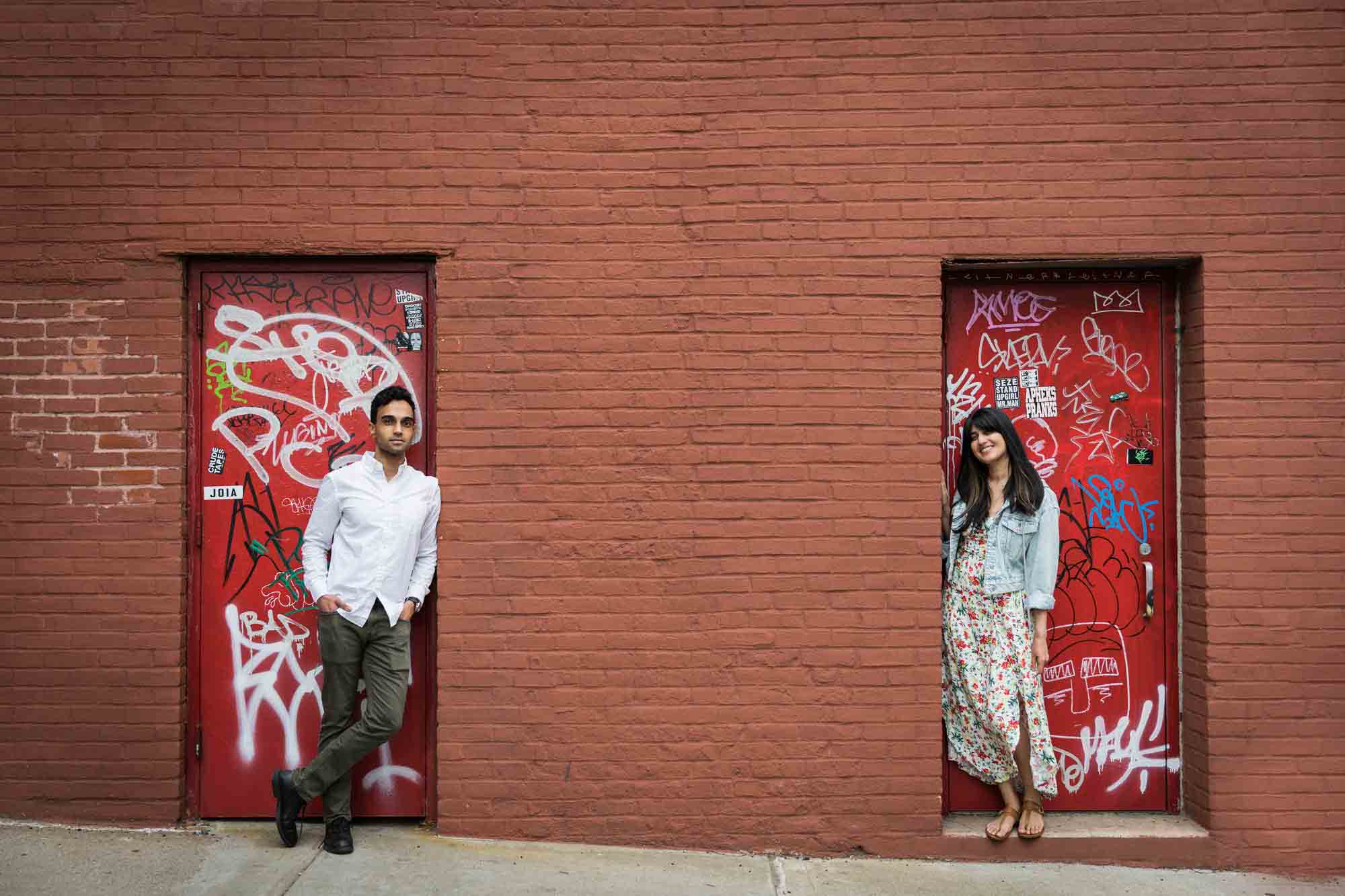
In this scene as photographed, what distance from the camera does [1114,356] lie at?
4.75 m

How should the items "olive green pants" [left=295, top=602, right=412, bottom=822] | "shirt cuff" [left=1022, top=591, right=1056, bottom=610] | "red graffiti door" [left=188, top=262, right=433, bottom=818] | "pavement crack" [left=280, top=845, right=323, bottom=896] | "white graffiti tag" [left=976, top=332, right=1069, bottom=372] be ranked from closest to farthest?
"pavement crack" [left=280, top=845, right=323, bottom=896], "olive green pants" [left=295, top=602, right=412, bottom=822], "shirt cuff" [left=1022, top=591, right=1056, bottom=610], "red graffiti door" [left=188, top=262, right=433, bottom=818], "white graffiti tag" [left=976, top=332, right=1069, bottom=372]

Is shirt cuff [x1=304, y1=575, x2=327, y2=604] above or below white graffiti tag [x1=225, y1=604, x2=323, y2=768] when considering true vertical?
above

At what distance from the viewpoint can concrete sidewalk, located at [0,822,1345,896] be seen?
4031mm

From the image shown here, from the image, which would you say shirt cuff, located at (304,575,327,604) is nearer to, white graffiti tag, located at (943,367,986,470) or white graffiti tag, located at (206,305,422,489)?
white graffiti tag, located at (206,305,422,489)

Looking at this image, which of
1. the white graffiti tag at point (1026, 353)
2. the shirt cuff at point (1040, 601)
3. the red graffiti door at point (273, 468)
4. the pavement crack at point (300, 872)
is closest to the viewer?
the pavement crack at point (300, 872)

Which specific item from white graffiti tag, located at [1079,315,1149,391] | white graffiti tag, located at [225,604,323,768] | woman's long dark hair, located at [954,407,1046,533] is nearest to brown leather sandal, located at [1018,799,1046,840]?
woman's long dark hair, located at [954,407,1046,533]

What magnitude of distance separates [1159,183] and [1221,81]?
1.78 ft

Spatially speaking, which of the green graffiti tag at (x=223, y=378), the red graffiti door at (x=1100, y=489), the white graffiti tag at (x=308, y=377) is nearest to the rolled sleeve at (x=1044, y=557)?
the red graffiti door at (x=1100, y=489)

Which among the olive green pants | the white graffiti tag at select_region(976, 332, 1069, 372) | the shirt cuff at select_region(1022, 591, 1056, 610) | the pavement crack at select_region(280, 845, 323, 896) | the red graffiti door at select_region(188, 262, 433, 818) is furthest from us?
the white graffiti tag at select_region(976, 332, 1069, 372)

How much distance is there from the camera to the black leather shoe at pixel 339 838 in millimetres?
4332

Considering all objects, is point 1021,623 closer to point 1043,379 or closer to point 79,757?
point 1043,379

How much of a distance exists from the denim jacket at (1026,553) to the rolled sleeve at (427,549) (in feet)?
8.17

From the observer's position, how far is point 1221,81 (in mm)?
4500

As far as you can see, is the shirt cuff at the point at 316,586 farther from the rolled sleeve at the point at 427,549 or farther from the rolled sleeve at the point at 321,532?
the rolled sleeve at the point at 427,549
